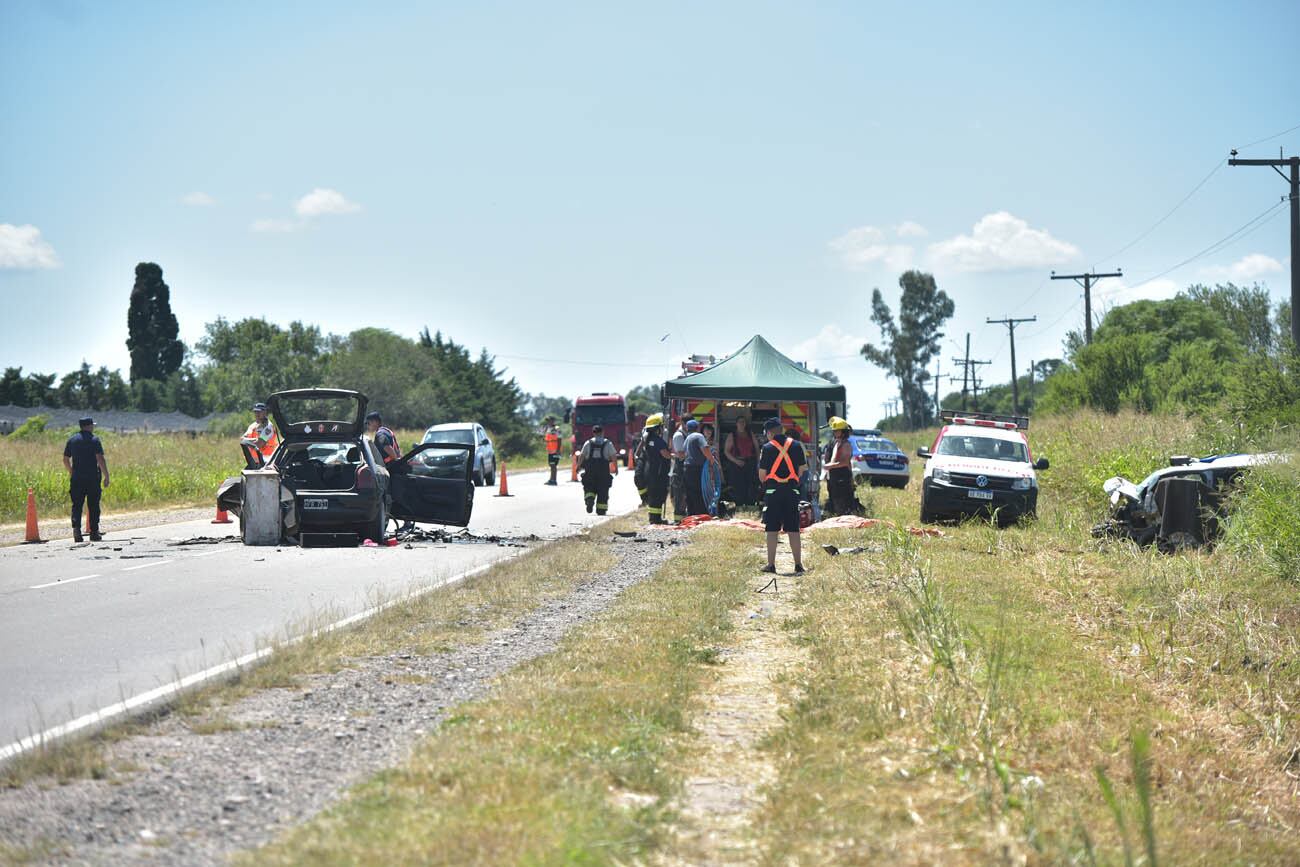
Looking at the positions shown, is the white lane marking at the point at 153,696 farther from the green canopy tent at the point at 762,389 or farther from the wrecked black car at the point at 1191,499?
the green canopy tent at the point at 762,389

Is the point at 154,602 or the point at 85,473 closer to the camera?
the point at 154,602

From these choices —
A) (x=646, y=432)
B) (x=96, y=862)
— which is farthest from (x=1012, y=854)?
(x=646, y=432)

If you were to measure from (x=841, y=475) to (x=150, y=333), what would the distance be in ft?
302

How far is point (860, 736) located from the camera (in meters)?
6.65

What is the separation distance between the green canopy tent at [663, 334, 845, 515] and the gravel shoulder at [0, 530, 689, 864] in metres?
14.7

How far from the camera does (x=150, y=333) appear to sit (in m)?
104

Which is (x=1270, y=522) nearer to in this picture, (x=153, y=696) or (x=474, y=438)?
(x=153, y=696)

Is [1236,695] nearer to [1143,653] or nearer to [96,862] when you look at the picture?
[1143,653]

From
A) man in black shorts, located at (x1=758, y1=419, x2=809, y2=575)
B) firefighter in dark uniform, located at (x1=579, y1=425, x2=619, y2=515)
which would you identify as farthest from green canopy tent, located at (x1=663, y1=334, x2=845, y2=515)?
man in black shorts, located at (x1=758, y1=419, x2=809, y2=575)

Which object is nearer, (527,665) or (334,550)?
(527,665)

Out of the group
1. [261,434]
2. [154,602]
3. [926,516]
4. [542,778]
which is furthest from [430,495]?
[542,778]

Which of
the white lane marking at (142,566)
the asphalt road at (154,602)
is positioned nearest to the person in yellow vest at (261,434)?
the asphalt road at (154,602)

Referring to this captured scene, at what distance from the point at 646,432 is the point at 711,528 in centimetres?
289

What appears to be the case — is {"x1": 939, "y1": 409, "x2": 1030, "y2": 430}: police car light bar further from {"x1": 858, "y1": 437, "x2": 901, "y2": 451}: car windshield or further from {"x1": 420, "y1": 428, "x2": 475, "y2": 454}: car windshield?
{"x1": 420, "y1": 428, "x2": 475, "y2": 454}: car windshield
